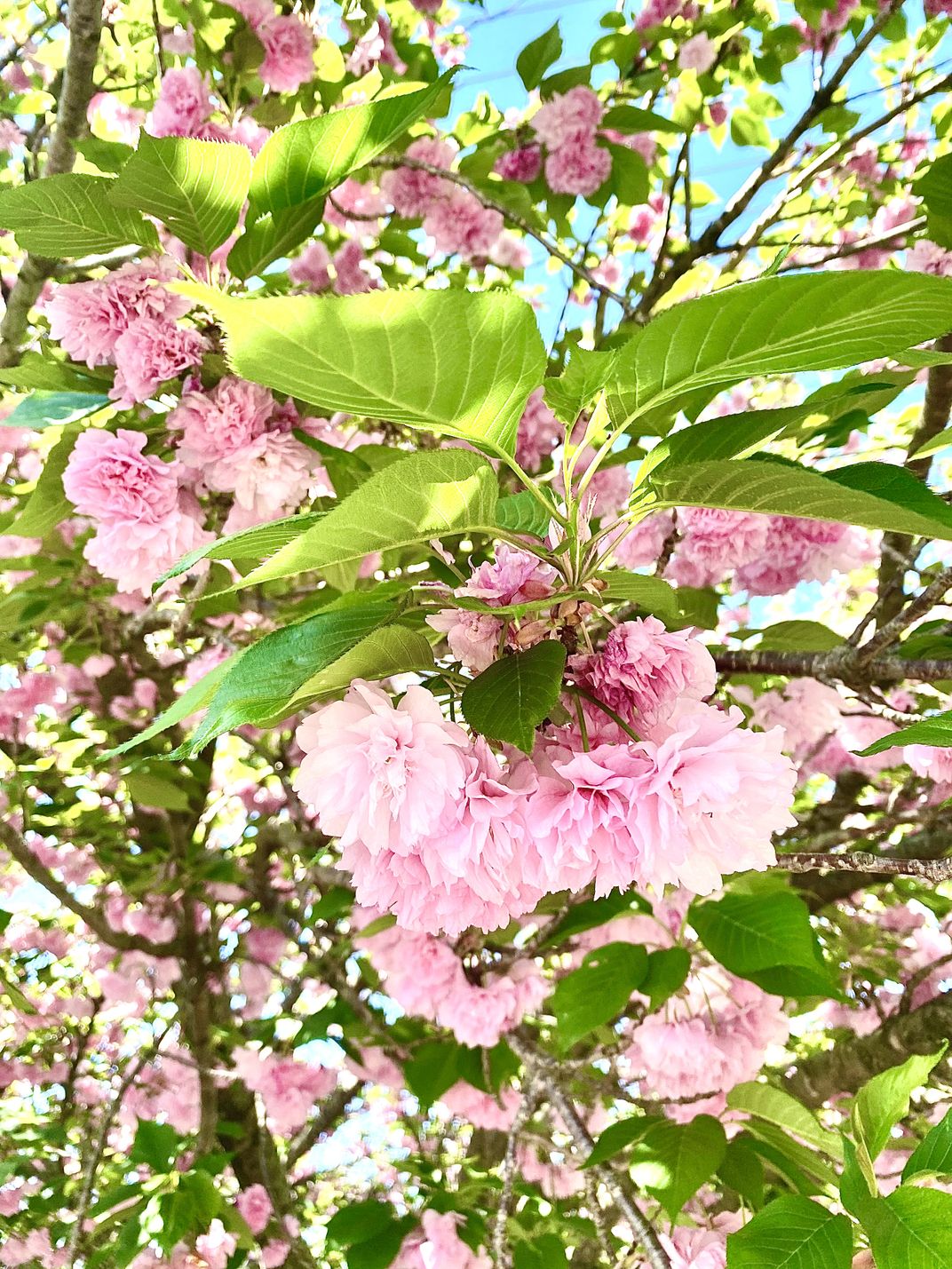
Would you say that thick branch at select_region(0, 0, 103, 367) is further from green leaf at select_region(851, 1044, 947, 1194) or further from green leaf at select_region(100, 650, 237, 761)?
green leaf at select_region(851, 1044, 947, 1194)

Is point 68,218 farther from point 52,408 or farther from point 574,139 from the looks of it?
point 574,139

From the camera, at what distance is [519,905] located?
29.0 inches

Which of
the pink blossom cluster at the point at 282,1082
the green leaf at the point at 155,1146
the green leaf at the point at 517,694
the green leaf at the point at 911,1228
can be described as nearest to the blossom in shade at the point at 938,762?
the green leaf at the point at 911,1228

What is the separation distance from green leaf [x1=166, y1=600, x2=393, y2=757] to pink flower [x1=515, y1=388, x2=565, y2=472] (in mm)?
1087

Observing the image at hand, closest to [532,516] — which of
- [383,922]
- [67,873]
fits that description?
[383,922]

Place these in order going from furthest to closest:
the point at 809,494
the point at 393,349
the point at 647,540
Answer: the point at 647,540 → the point at 809,494 → the point at 393,349

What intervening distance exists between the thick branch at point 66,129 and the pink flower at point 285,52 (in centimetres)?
49

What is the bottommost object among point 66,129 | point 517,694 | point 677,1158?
point 677,1158

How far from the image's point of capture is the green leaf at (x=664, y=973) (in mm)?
1271

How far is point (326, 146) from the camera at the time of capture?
0.92 m

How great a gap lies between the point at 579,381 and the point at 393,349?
0.55 ft

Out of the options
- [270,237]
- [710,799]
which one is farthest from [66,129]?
[710,799]

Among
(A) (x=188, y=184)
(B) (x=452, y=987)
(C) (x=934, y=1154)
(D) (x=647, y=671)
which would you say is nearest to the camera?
(D) (x=647, y=671)

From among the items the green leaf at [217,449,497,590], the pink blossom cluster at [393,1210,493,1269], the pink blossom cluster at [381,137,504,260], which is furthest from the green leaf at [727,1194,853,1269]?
the pink blossom cluster at [381,137,504,260]
